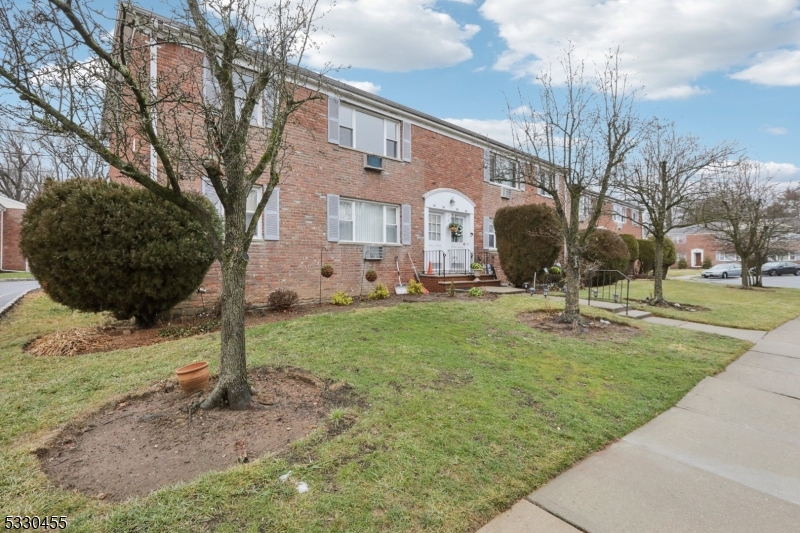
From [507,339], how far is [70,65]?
598 centimetres

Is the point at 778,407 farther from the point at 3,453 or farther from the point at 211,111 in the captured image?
the point at 3,453

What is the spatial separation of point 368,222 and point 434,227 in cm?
A: 295

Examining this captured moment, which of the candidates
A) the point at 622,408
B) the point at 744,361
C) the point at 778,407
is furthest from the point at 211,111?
the point at 744,361

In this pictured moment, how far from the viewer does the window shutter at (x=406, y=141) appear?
12820 mm

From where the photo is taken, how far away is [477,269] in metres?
14.1

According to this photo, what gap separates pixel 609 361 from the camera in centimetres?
519

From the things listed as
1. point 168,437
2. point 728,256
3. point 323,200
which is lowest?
point 168,437

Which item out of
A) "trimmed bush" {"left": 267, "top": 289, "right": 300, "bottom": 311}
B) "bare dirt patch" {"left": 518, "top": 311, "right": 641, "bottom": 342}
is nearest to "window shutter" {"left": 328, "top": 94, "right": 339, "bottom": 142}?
"trimmed bush" {"left": 267, "top": 289, "right": 300, "bottom": 311}

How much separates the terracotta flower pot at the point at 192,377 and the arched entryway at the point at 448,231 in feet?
32.4

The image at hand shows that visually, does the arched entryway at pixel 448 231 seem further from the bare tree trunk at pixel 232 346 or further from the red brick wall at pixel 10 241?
the red brick wall at pixel 10 241

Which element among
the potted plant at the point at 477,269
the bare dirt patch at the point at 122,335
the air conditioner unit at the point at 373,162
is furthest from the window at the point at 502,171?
the bare dirt patch at the point at 122,335

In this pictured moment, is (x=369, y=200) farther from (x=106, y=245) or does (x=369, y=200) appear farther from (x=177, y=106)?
(x=177, y=106)

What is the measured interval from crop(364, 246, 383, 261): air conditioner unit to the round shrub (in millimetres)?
5411

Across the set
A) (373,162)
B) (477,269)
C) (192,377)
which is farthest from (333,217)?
(192,377)
